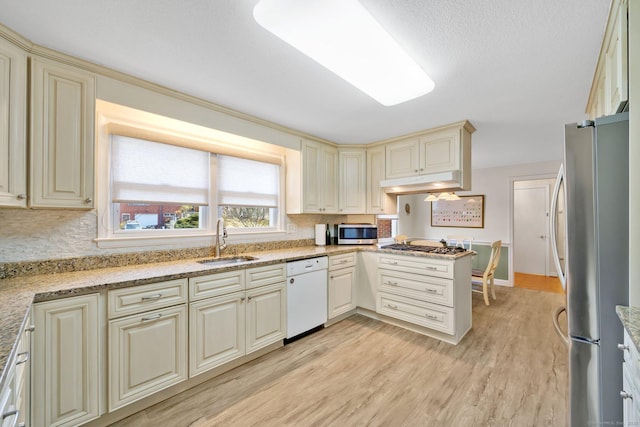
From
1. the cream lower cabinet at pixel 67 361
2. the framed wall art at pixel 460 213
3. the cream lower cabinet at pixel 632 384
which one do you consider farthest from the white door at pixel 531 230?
the cream lower cabinet at pixel 67 361

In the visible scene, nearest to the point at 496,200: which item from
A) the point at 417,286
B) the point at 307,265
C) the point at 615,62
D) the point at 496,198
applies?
the point at 496,198

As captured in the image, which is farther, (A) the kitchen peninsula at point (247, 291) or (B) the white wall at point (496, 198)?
(B) the white wall at point (496, 198)

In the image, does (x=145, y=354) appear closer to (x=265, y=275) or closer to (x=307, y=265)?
(x=265, y=275)

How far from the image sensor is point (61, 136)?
5.42ft

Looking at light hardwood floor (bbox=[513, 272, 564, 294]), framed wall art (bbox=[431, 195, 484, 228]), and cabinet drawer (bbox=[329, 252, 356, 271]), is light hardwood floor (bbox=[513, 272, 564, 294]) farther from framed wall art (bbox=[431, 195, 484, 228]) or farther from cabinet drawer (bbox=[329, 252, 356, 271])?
cabinet drawer (bbox=[329, 252, 356, 271])

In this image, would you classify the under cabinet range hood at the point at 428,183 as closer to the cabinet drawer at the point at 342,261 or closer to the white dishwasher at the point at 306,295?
the cabinet drawer at the point at 342,261

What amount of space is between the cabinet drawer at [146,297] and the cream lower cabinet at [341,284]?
5.32ft

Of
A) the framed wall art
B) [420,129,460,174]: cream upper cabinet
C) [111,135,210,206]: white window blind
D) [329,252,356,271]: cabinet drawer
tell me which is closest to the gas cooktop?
[329,252,356,271]: cabinet drawer

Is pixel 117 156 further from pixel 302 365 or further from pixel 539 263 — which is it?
pixel 539 263

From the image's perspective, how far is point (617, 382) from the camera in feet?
3.99

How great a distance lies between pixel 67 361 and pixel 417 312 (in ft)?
9.31

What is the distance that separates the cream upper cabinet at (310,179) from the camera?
323 cm

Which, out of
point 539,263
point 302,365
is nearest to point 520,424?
point 302,365

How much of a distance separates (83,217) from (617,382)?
3343 millimetres
